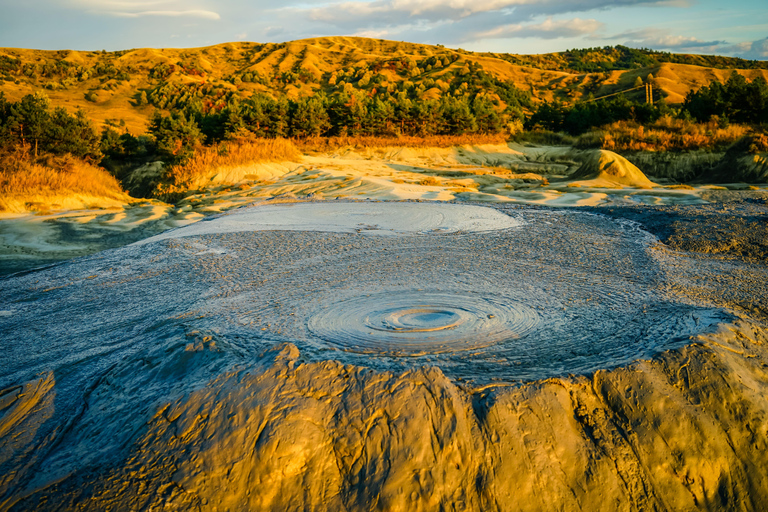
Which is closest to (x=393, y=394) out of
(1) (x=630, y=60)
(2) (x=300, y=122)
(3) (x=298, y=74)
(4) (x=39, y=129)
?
(4) (x=39, y=129)

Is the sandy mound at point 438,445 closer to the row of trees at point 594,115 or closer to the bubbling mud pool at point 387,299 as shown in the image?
the bubbling mud pool at point 387,299

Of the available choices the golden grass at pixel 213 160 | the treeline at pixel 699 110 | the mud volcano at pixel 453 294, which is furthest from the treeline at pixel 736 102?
the mud volcano at pixel 453 294

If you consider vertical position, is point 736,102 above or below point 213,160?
above

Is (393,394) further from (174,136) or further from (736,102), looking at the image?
(736,102)

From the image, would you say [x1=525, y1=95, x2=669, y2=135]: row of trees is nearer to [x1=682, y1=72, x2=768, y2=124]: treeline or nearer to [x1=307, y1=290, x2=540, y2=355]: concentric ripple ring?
[x1=682, y1=72, x2=768, y2=124]: treeline

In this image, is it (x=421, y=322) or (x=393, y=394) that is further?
(x=421, y=322)

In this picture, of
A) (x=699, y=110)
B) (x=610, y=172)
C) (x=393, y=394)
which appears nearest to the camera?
(x=393, y=394)

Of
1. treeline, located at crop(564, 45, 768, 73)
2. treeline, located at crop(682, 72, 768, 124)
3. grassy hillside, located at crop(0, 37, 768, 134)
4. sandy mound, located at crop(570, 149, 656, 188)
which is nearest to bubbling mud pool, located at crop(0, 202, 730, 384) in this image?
sandy mound, located at crop(570, 149, 656, 188)
